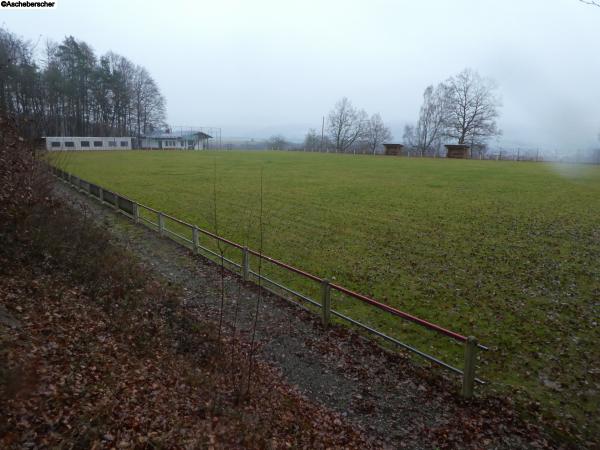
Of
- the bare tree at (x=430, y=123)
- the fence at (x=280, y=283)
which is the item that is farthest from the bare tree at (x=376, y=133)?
the fence at (x=280, y=283)

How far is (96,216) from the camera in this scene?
695 inches

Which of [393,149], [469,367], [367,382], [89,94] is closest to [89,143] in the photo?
[89,94]

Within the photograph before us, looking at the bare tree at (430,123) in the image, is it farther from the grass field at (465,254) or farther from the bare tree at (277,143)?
the grass field at (465,254)

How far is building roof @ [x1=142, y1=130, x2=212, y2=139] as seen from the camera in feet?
290

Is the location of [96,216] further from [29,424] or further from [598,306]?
[598,306]

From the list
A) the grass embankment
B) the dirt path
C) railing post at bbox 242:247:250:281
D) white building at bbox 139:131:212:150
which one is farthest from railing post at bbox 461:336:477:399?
white building at bbox 139:131:212:150

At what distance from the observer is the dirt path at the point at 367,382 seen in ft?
18.0

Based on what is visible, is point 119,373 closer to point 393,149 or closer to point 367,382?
point 367,382

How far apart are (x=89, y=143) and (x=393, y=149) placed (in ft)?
178

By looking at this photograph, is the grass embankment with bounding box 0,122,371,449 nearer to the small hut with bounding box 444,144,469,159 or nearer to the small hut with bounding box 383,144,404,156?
the small hut with bounding box 444,144,469,159

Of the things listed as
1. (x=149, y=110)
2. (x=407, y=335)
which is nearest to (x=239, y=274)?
(x=407, y=335)

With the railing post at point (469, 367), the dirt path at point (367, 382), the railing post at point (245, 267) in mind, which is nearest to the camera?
the dirt path at point (367, 382)

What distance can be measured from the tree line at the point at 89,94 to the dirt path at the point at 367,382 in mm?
66727

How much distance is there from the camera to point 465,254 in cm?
1258
